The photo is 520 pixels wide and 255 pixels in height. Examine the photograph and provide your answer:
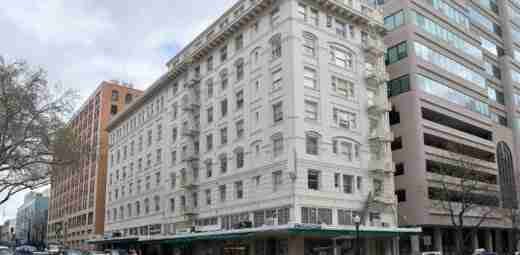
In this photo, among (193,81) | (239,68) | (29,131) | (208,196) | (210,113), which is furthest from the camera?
(193,81)

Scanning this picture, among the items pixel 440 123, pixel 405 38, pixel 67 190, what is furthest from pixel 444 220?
pixel 67 190

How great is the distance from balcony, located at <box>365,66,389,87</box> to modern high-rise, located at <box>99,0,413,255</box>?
14cm

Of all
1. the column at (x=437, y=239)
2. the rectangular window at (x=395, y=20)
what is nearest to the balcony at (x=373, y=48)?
the rectangular window at (x=395, y=20)

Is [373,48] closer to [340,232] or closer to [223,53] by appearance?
[223,53]

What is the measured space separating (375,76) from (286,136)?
11815 mm

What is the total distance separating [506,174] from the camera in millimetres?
64750

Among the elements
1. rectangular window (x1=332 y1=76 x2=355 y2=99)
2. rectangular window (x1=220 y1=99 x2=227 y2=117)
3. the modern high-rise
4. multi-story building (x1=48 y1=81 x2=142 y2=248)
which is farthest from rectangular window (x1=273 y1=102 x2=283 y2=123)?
multi-story building (x1=48 y1=81 x2=142 y2=248)

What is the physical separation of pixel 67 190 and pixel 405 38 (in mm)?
86492

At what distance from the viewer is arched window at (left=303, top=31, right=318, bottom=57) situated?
42.3 m

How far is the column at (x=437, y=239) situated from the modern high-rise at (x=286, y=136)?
12.2 metres

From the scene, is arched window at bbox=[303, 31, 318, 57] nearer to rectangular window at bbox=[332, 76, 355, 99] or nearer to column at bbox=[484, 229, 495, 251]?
rectangular window at bbox=[332, 76, 355, 99]

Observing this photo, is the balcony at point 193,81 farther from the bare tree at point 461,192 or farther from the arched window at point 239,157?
the bare tree at point 461,192

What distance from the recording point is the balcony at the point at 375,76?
46.1m

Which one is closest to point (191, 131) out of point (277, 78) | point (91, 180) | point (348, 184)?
point (277, 78)
